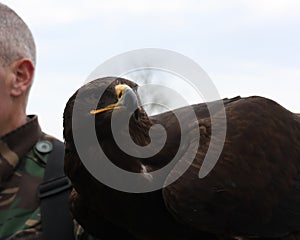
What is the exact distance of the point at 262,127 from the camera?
456cm

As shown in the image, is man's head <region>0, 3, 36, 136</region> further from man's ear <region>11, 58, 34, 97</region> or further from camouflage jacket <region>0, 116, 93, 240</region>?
camouflage jacket <region>0, 116, 93, 240</region>

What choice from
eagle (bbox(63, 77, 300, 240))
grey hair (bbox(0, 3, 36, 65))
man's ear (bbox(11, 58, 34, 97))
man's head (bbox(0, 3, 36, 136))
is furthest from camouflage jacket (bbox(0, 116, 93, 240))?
grey hair (bbox(0, 3, 36, 65))

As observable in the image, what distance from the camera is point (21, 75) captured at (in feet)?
15.1

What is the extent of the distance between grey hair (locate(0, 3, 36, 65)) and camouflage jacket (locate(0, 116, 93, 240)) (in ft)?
1.59

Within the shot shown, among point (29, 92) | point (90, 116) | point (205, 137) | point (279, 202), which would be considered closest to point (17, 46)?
point (29, 92)

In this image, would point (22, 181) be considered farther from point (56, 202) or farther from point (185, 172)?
point (185, 172)

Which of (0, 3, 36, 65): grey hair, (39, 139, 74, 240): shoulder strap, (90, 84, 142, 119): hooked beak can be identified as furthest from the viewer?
(0, 3, 36, 65): grey hair

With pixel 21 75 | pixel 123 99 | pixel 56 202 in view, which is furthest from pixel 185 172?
pixel 21 75

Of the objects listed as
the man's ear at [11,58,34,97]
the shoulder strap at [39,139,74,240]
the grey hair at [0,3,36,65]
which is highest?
the grey hair at [0,3,36,65]

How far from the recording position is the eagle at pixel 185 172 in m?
3.74

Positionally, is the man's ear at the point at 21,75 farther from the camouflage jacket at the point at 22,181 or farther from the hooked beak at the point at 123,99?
the hooked beak at the point at 123,99

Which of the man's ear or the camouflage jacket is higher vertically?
the man's ear

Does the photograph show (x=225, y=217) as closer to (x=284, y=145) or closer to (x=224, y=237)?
(x=224, y=237)

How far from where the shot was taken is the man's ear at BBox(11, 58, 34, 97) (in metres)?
4.57
